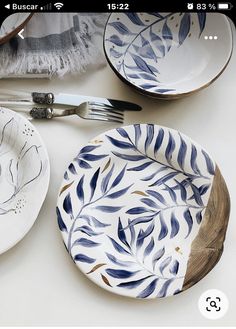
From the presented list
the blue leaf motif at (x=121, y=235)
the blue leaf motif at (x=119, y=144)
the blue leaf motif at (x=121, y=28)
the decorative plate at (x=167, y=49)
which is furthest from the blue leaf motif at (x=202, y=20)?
the blue leaf motif at (x=121, y=235)

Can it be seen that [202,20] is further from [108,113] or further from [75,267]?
[75,267]

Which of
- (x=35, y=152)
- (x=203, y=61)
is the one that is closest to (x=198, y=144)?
(x=203, y=61)

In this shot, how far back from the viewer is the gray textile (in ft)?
2.87

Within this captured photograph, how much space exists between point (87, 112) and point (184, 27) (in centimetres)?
20

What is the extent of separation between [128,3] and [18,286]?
44cm

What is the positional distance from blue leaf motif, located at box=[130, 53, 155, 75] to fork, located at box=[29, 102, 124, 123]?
75 mm

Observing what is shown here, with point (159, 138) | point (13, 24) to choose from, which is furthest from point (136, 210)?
point (13, 24)

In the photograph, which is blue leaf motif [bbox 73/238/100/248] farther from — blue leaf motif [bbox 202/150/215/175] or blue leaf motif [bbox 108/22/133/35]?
blue leaf motif [bbox 108/22/133/35]

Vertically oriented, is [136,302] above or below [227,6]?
below

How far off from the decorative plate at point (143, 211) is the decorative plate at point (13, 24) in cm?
20

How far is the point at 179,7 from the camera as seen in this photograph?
0.80m

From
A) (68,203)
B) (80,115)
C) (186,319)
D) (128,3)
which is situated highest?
(128,3)

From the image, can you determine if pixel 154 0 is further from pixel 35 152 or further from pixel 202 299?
pixel 202 299

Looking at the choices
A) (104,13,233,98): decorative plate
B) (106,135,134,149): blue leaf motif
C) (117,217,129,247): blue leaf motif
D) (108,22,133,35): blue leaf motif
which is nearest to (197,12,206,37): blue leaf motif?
(104,13,233,98): decorative plate
